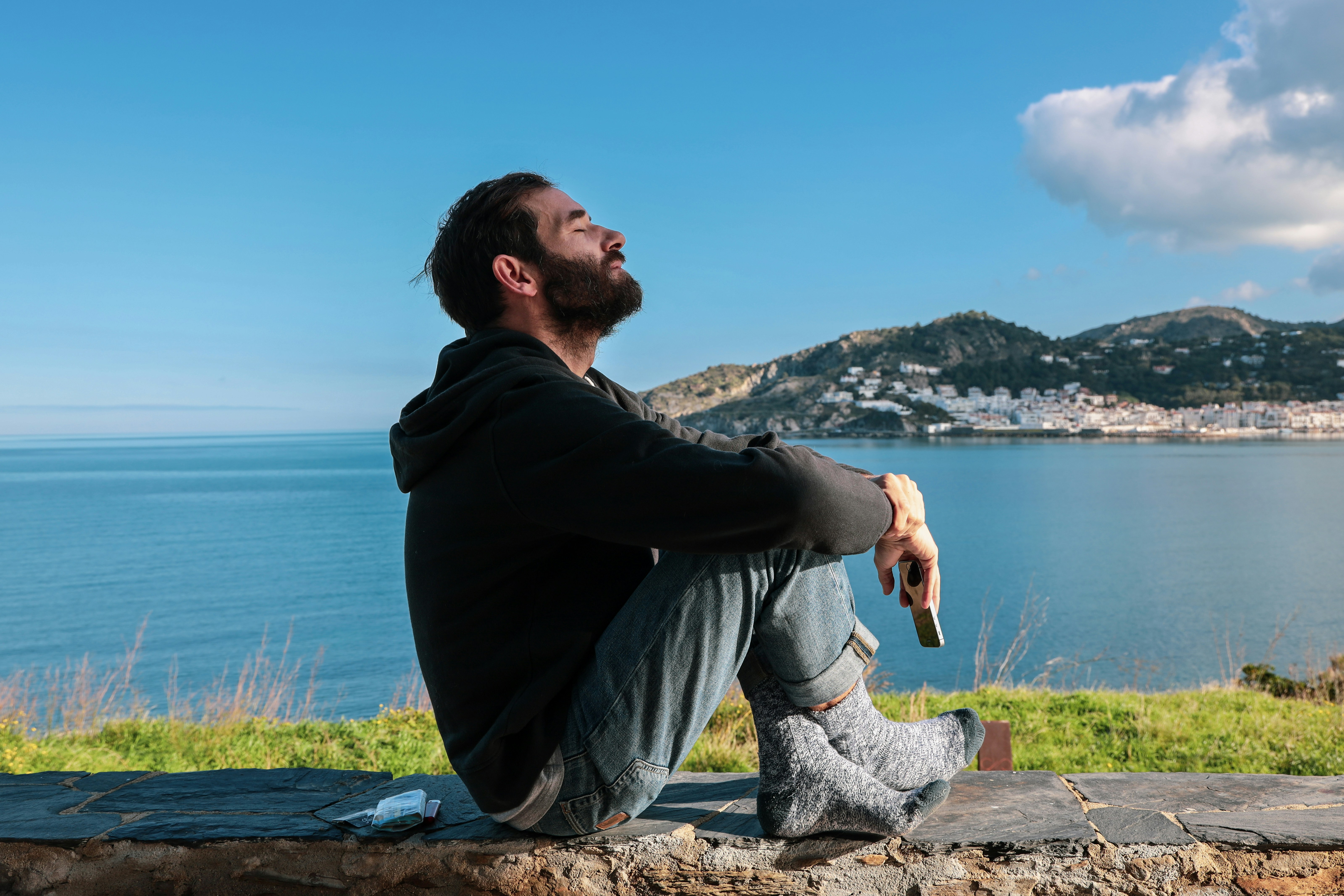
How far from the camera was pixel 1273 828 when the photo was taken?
177 cm

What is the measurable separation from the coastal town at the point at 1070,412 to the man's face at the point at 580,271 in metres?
99.0

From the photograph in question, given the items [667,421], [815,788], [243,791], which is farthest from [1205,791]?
[243,791]

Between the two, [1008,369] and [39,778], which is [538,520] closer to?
[39,778]

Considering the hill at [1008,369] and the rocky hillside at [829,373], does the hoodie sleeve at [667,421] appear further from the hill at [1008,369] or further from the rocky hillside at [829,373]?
the hill at [1008,369]

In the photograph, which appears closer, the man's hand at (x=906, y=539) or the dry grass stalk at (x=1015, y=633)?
the man's hand at (x=906, y=539)

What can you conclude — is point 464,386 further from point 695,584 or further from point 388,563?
point 388,563

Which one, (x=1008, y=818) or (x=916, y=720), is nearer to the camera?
(x=1008, y=818)

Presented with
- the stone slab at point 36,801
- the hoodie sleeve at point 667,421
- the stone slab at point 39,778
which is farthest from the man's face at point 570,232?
the stone slab at point 39,778

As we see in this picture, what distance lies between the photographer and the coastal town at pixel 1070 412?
103188 millimetres

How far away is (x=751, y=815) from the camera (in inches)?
74.4

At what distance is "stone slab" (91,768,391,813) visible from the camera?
217 cm

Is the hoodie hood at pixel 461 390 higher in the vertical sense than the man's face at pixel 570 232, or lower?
lower

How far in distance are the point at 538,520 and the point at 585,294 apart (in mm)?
768

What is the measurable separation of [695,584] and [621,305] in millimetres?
854
